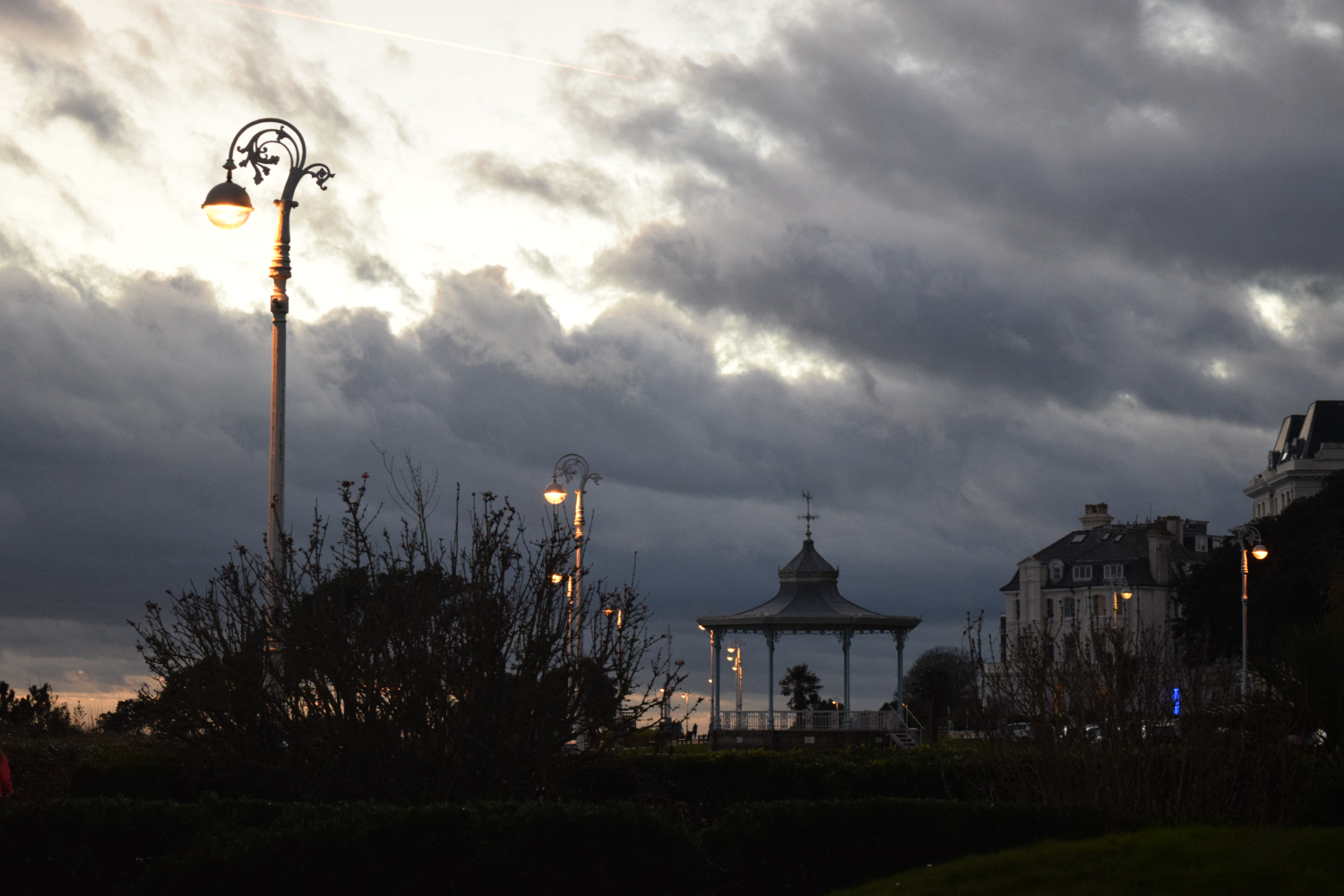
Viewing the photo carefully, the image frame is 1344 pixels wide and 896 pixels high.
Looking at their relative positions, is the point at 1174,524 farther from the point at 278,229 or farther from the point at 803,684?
the point at 278,229

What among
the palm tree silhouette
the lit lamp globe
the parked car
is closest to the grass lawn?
the parked car

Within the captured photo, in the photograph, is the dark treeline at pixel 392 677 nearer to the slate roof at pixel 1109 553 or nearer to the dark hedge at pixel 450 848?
the dark hedge at pixel 450 848

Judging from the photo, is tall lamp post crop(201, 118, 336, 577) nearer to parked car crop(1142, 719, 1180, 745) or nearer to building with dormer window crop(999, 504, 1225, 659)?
parked car crop(1142, 719, 1180, 745)

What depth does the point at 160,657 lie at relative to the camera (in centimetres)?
1441

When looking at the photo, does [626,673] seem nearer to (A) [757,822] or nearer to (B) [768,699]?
(A) [757,822]

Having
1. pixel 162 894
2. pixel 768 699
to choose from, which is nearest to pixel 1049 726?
pixel 162 894

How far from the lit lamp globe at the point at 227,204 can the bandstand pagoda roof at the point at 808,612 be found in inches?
1004

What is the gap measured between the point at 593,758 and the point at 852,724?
24.8 m

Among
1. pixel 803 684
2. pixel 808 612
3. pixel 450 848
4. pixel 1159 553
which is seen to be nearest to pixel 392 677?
pixel 450 848

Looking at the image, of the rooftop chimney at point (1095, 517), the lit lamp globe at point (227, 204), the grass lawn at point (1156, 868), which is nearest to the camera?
the grass lawn at point (1156, 868)

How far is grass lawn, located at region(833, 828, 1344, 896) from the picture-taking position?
33.5 feet

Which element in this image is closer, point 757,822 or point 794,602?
point 757,822

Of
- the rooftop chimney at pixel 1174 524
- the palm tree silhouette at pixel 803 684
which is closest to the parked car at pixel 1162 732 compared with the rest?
the palm tree silhouette at pixel 803 684

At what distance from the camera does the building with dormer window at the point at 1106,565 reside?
105 m
